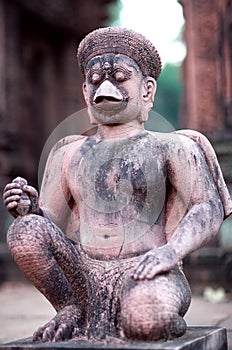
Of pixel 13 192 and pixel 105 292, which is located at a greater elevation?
pixel 13 192

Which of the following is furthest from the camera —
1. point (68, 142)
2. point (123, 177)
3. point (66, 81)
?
point (66, 81)

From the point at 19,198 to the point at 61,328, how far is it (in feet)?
2.08

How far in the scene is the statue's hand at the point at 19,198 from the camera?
316 centimetres

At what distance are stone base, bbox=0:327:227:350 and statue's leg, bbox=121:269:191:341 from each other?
1.8 inches

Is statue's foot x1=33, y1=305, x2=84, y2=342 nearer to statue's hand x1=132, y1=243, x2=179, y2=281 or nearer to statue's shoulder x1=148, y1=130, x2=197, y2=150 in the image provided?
statue's hand x1=132, y1=243, x2=179, y2=281

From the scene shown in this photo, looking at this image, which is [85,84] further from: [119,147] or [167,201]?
[167,201]

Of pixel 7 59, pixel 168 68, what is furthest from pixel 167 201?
pixel 168 68

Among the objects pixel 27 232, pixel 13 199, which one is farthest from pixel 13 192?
pixel 27 232

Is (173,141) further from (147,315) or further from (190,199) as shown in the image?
(147,315)

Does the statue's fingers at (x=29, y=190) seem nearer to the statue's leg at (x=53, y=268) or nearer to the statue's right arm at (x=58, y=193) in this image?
the statue's leg at (x=53, y=268)

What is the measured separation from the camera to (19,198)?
3.17 m

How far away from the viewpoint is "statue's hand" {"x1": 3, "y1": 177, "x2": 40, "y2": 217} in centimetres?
316

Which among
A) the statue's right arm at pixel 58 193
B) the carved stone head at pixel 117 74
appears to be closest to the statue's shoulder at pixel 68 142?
the statue's right arm at pixel 58 193

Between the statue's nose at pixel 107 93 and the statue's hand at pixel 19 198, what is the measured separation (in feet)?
1.86
